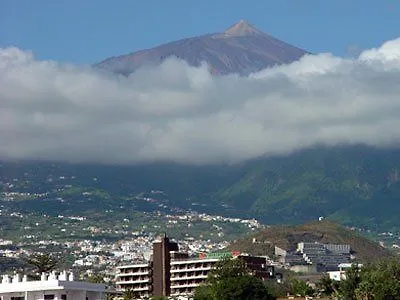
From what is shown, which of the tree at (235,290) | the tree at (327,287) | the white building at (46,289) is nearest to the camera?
the white building at (46,289)

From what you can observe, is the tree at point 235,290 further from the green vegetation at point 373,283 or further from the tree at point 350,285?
the green vegetation at point 373,283

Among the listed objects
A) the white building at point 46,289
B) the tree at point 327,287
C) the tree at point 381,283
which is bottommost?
the white building at point 46,289

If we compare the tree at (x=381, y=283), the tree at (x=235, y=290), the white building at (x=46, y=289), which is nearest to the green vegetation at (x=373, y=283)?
the tree at (x=381, y=283)

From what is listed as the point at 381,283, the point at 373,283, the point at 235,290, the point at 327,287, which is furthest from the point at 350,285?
the point at 327,287

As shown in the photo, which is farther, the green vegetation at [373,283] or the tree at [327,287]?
the tree at [327,287]

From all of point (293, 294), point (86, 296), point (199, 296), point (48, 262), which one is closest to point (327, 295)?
point (293, 294)

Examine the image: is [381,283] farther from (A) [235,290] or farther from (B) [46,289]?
(B) [46,289]

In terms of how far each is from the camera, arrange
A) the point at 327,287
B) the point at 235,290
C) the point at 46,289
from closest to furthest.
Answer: the point at 46,289 → the point at 235,290 → the point at 327,287

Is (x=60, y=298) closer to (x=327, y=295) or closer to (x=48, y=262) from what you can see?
(x=48, y=262)

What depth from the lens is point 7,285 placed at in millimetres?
104562

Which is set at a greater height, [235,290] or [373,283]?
[235,290]

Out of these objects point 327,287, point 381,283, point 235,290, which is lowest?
point 381,283

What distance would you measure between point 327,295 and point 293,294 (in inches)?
406

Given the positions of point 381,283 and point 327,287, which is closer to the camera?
point 381,283
